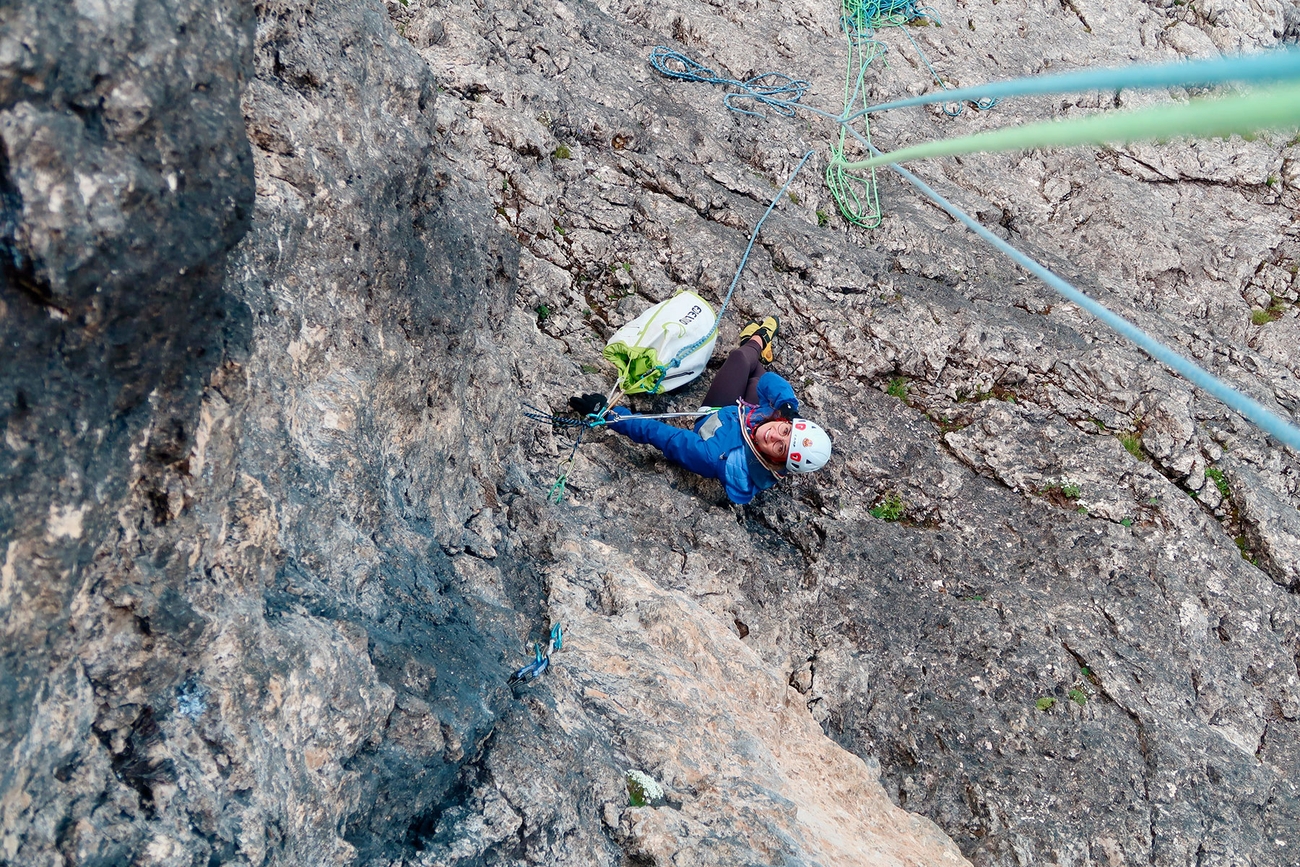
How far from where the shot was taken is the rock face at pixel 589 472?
6.87 feet

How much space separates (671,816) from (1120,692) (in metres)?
3.76

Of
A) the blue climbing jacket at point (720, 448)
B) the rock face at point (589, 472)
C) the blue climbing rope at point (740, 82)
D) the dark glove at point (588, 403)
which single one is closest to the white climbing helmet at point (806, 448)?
the blue climbing jacket at point (720, 448)

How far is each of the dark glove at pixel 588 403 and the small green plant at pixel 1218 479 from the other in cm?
512

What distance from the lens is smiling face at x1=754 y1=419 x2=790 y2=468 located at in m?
5.82

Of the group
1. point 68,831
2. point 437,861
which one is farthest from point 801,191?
point 68,831

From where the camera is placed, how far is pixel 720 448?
5871mm

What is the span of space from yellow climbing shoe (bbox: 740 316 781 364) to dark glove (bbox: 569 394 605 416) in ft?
5.13

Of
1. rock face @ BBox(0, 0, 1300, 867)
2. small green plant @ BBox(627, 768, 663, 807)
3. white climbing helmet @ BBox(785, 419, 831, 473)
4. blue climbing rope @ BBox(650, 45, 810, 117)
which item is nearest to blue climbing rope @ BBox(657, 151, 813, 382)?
rock face @ BBox(0, 0, 1300, 867)

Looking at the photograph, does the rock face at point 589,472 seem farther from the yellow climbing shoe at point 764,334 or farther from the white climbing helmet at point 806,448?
the white climbing helmet at point 806,448

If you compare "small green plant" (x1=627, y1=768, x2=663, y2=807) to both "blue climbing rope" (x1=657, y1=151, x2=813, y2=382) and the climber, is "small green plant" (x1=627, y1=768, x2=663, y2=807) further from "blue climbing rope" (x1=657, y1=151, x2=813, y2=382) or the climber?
"blue climbing rope" (x1=657, y1=151, x2=813, y2=382)

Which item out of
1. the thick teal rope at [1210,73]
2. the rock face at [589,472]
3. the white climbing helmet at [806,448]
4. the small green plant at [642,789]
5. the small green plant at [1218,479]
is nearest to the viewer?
the thick teal rope at [1210,73]

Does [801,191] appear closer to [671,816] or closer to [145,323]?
[671,816]

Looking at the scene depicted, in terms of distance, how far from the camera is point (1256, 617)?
6215mm

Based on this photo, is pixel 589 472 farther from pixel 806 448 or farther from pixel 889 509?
pixel 889 509
